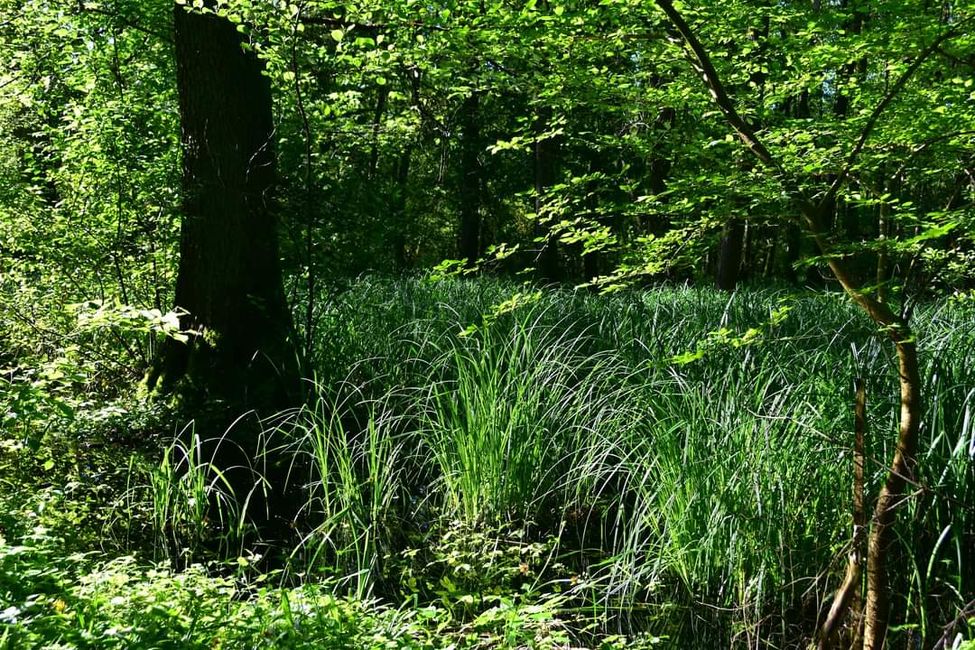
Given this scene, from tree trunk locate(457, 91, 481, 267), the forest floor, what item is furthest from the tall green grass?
tree trunk locate(457, 91, 481, 267)

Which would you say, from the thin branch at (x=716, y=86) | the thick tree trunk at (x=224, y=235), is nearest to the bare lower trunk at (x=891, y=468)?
the thin branch at (x=716, y=86)

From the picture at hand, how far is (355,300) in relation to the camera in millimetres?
6633

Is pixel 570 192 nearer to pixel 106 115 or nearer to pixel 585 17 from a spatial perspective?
pixel 585 17

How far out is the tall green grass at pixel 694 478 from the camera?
2582 millimetres

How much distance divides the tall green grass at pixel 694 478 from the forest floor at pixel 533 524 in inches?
0.5

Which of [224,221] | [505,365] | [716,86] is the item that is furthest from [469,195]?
[716,86]

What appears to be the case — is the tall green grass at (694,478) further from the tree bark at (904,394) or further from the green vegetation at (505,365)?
the tree bark at (904,394)

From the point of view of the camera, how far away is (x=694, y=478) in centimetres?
278

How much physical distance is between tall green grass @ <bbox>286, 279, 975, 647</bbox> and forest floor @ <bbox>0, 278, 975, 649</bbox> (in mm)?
13

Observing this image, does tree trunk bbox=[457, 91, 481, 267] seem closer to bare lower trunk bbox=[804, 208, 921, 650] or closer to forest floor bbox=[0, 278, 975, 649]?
forest floor bbox=[0, 278, 975, 649]

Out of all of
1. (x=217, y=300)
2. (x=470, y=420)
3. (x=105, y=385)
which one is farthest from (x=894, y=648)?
(x=105, y=385)

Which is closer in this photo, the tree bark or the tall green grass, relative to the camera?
the tree bark

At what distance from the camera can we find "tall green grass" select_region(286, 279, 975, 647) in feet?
8.47

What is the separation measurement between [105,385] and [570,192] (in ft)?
12.3
